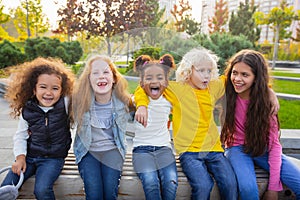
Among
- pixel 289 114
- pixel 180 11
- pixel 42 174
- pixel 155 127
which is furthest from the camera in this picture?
pixel 289 114

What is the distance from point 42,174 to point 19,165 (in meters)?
0.19

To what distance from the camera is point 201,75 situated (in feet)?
7.73

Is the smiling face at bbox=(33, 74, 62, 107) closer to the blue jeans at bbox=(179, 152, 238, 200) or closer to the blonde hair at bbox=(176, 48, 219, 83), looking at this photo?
the blonde hair at bbox=(176, 48, 219, 83)

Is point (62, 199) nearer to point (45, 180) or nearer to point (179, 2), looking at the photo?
point (45, 180)

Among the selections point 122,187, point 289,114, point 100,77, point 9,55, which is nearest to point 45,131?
point 100,77

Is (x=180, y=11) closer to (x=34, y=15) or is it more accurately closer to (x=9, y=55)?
(x=9, y=55)

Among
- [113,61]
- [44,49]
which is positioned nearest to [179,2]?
[113,61]

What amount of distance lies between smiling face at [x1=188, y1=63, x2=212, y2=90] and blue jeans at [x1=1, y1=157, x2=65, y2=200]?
48.2 inches

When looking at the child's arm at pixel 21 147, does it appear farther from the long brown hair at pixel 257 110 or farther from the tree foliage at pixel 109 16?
the long brown hair at pixel 257 110

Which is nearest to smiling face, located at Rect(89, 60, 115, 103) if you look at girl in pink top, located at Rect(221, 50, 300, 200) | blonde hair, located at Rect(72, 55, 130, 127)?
blonde hair, located at Rect(72, 55, 130, 127)

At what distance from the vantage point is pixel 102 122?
238cm

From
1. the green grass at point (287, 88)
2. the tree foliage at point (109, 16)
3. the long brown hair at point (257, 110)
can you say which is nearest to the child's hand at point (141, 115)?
the tree foliage at point (109, 16)

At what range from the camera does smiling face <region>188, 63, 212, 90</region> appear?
234 centimetres

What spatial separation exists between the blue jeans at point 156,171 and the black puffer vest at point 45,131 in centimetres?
59
